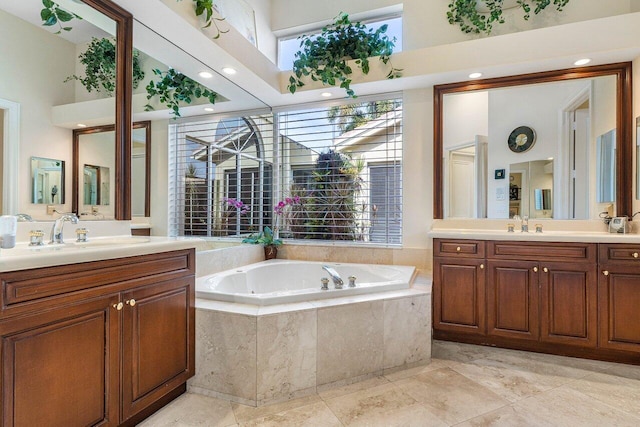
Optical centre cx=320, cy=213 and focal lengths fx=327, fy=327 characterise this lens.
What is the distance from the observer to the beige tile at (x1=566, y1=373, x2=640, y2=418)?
5.81ft

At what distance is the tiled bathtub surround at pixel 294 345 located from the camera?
1.76 metres

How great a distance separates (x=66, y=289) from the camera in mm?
1219

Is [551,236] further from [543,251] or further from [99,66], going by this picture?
[99,66]

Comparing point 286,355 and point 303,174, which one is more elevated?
point 303,174

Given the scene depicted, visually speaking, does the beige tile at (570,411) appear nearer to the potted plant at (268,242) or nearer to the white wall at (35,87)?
the potted plant at (268,242)

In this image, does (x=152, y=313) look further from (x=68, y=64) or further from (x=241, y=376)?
(x=68, y=64)

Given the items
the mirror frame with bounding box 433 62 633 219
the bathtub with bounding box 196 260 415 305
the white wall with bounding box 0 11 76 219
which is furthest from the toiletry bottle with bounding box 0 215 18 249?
the mirror frame with bounding box 433 62 633 219

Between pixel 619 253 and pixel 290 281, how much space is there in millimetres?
2493

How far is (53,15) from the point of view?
1629 millimetres

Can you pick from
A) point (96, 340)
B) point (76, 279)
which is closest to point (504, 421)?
point (96, 340)

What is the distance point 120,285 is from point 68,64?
1232 mm

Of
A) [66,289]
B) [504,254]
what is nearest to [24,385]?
[66,289]

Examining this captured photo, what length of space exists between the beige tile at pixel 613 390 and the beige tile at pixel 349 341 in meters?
1.17

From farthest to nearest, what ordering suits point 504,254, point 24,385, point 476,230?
point 476,230 < point 504,254 < point 24,385
